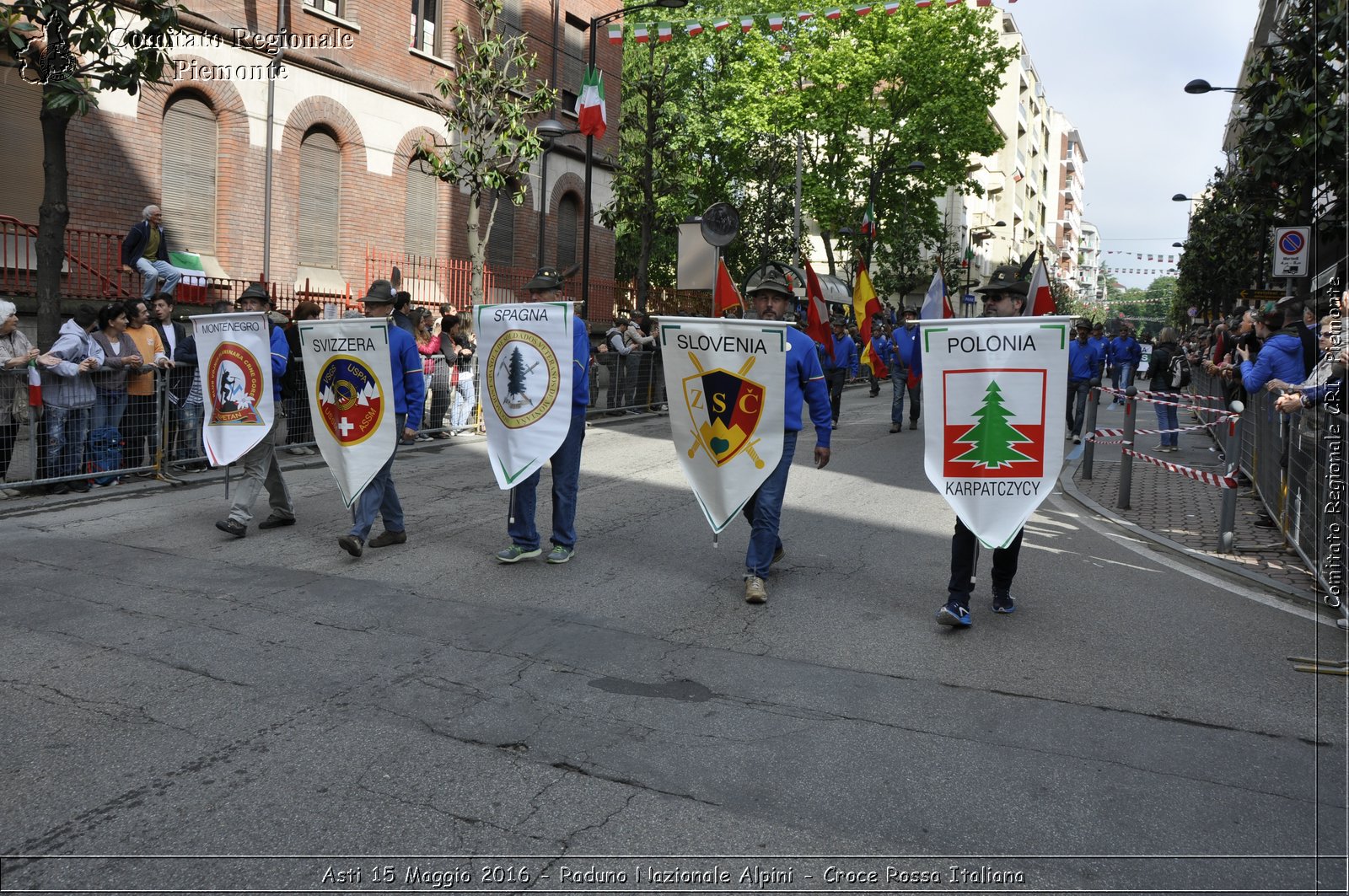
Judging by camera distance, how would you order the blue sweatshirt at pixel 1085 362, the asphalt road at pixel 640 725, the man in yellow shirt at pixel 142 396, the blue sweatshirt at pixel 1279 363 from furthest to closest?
the blue sweatshirt at pixel 1085 362 → the man in yellow shirt at pixel 142 396 → the blue sweatshirt at pixel 1279 363 → the asphalt road at pixel 640 725

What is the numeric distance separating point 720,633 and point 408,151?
66.5 feet

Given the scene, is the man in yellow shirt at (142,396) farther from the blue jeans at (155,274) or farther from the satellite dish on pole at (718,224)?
the satellite dish on pole at (718,224)

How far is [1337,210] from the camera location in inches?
416

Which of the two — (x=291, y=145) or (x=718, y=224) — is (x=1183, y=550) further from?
(x=291, y=145)

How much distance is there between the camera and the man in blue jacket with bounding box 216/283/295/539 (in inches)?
336

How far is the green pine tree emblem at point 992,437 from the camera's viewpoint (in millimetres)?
6316

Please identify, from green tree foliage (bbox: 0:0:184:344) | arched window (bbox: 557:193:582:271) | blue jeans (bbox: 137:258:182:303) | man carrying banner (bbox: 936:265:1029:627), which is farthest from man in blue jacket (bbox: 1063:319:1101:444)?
arched window (bbox: 557:193:582:271)

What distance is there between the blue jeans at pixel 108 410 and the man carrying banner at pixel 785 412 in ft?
21.2

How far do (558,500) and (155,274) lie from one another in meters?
10.2

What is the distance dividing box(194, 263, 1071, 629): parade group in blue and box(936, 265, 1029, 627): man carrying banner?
0.04 ft

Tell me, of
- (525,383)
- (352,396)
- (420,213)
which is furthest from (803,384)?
(420,213)

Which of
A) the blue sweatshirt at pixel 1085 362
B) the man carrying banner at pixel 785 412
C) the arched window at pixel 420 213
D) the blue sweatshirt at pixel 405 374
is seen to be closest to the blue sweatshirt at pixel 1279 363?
the man carrying banner at pixel 785 412

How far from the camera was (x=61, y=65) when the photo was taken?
36.3 ft

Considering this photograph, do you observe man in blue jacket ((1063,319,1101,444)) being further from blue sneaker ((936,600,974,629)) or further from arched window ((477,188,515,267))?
arched window ((477,188,515,267))
